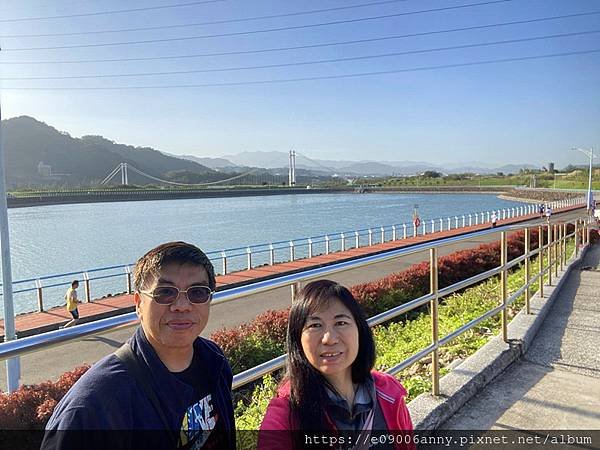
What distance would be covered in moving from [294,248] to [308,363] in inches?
985

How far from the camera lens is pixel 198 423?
1.37m

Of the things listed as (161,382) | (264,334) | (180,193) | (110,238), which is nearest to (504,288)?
(161,382)

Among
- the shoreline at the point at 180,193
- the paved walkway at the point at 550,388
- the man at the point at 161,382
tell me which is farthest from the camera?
the shoreline at the point at 180,193

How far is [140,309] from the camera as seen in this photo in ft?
4.65

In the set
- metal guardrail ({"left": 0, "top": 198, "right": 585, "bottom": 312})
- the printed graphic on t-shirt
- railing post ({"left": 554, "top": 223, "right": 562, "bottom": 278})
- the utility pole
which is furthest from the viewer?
metal guardrail ({"left": 0, "top": 198, "right": 585, "bottom": 312})

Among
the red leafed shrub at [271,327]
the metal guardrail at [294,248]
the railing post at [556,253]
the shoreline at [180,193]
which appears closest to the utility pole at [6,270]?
the metal guardrail at [294,248]

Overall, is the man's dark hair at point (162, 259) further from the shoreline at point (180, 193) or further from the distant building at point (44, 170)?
the distant building at point (44, 170)

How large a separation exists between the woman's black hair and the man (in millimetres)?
226

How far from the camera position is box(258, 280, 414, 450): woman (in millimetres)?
1600

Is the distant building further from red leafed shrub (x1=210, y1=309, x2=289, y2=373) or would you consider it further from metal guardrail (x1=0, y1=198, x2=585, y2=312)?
red leafed shrub (x1=210, y1=309, x2=289, y2=373)

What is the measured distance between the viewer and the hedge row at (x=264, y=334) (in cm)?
423

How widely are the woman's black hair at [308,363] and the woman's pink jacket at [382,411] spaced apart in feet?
0.10

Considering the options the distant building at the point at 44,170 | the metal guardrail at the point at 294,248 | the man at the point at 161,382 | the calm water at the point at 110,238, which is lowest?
the calm water at the point at 110,238

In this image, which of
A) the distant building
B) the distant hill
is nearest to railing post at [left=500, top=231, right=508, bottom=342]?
the distant hill
